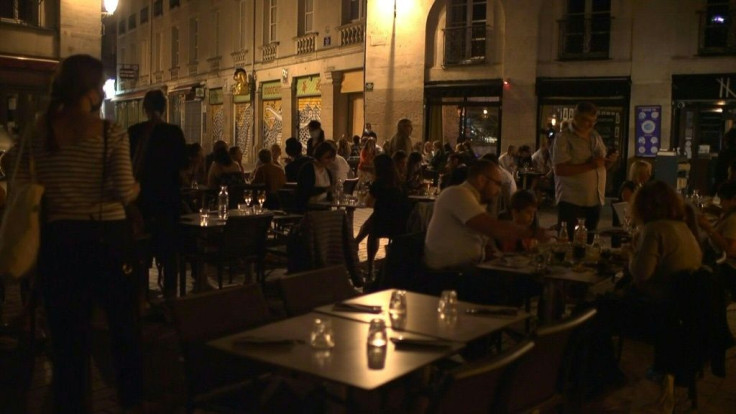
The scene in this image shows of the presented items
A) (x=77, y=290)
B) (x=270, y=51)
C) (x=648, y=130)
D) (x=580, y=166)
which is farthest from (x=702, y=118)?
(x=77, y=290)

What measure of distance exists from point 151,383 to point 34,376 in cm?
85

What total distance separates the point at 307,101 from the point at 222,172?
15972 millimetres

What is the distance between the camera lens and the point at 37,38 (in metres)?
15.8

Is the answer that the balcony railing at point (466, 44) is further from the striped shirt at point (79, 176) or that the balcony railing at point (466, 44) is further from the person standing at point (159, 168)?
the striped shirt at point (79, 176)

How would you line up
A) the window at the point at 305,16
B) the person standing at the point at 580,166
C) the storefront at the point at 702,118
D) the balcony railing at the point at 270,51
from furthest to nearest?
the balcony railing at the point at 270,51 < the window at the point at 305,16 < the storefront at the point at 702,118 < the person standing at the point at 580,166

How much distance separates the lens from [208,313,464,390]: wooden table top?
3.08 meters

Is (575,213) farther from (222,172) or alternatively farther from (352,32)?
(352,32)

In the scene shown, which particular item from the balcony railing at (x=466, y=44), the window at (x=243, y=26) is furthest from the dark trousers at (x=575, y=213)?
the window at (x=243, y=26)

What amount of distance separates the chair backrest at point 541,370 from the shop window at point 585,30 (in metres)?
17.2

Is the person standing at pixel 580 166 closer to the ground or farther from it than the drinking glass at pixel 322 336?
farther from it

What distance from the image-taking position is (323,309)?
13.7 feet

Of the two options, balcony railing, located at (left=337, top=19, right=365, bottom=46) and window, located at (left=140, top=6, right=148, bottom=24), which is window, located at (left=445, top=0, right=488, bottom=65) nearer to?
balcony railing, located at (left=337, top=19, right=365, bottom=46)

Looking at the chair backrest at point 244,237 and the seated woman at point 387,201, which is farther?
the seated woman at point 387,201

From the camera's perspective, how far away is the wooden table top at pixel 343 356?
121 inches
